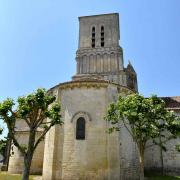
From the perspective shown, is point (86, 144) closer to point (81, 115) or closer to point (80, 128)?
point (80, 128)

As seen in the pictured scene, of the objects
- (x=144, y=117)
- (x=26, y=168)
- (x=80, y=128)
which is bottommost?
(x=26, y=168)

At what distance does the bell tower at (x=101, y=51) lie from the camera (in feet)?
130

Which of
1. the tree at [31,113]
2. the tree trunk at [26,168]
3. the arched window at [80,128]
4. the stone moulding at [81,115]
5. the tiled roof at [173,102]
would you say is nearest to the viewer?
the tree trunk at [26,168]

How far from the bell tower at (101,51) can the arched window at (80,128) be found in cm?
1868

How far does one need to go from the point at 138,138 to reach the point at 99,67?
2603cm

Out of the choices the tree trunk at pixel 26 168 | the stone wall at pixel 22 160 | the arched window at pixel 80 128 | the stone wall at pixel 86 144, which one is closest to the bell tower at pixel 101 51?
the stone wall at pixel 22 160

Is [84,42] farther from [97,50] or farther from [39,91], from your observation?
[39,91]

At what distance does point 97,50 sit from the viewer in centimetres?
4256

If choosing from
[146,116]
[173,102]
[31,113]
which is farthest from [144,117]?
[173,102]

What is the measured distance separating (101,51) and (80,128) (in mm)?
25372

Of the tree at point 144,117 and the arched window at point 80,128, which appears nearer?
the tree at point 144,117

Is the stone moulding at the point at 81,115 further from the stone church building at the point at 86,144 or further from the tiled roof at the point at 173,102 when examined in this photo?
the tiled roof at the point at 173,102

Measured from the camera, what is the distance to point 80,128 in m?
19.1

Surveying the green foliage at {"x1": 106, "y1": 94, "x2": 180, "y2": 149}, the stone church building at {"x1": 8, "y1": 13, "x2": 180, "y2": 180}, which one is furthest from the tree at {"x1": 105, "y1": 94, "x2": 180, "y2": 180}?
the stone church building at {"x1": 8, "y1": 13, "x2": 180, "y2": 180}
